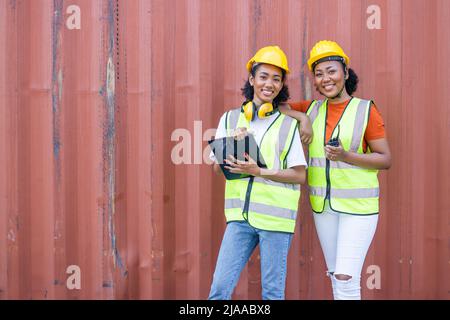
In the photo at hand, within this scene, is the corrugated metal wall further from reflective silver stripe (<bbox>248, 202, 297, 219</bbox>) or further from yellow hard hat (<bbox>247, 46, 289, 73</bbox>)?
reflective silver stripe (<bbox>248, 202, 297, 219</bbox>)

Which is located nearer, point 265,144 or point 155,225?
point 265,144

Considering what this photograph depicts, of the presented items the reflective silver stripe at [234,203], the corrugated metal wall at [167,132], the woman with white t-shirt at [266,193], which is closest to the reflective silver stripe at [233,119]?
the woman with white t-shirt at [266,193]

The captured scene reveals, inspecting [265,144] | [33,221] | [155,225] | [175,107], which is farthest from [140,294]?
[265,144]

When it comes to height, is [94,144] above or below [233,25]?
below

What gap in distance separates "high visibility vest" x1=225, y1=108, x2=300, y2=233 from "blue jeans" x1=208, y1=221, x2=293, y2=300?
0.06 metres

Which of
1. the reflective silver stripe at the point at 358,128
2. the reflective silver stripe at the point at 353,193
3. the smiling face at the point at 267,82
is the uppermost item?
the smiling face at the point at 267,82

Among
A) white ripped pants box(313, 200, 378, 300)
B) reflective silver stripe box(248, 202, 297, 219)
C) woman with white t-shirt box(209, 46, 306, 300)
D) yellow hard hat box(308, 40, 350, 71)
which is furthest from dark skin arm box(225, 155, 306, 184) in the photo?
yellow hard hat box(308, 40, 350, 71)

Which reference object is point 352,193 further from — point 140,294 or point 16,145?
point 16,145

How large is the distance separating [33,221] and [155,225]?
36.5 inches

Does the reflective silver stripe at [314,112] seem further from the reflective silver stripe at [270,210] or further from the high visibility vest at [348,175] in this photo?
the reflective silver stripe at [270,210]

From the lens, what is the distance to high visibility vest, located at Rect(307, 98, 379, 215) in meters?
2.49

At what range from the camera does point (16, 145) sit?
10.7 feet

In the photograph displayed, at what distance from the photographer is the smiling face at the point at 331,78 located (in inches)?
99.5

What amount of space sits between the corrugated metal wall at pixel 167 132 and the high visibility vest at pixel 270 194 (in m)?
0.77
